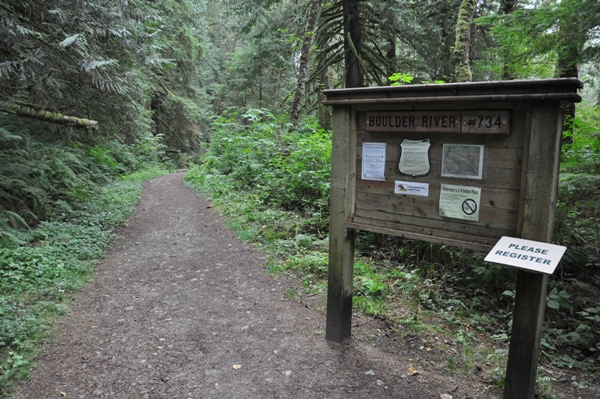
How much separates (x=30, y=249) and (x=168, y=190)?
28.2 feet

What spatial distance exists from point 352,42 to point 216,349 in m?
9.29

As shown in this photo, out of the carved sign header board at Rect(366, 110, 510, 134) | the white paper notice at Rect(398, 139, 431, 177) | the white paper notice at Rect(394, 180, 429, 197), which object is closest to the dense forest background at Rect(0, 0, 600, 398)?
the white paper notice at Rect(394, 180, 429, 197)

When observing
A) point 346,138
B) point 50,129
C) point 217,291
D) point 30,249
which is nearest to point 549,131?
point 346,138

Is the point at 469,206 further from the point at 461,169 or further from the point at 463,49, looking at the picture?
the point at 463,49

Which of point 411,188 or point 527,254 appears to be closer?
point 527,254

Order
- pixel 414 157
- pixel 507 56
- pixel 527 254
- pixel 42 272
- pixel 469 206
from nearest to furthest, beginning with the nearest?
1. pixel 527 254
2. pixel 469 206
3. pixel 414 157
4. pixel 42 272
5. pixel 507 56

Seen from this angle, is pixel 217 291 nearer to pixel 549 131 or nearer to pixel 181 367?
pixel 181 367

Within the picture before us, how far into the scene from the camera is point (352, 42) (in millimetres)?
10602

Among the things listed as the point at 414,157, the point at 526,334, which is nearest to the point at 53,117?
the point at 414,157

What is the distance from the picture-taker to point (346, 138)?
3.55m

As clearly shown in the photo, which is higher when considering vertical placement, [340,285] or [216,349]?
[340,285]

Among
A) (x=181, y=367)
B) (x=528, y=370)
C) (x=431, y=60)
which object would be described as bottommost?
(x=181, y=367)

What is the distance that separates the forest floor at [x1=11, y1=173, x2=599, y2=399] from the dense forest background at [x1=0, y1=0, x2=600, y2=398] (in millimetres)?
381

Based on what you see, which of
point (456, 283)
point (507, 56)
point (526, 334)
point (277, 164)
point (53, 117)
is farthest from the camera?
point (277, 164)
